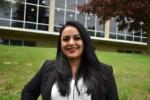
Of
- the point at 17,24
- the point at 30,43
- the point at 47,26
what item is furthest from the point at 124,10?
the point at 30,43

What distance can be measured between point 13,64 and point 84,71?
10.8 m

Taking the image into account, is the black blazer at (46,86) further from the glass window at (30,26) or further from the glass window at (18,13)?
the glass window at (30,26)

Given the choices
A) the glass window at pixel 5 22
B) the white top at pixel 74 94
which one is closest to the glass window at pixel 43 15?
the glass window at pixel 5 22

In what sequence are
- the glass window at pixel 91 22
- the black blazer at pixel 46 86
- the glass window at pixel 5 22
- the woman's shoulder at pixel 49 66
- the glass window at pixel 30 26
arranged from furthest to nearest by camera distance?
the glass window at pixel 91 22
the glass window at pixel 30 26
the glass window at pixel 5 22
the woman's shoulder at pixel 49 66
the black blazer at pixel 46 86

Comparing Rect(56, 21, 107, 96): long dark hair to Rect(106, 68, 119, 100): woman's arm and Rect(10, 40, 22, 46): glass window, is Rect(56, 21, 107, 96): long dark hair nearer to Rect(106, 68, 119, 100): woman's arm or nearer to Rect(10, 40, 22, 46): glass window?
Rect(106, 68, 119, 100): woman's arm

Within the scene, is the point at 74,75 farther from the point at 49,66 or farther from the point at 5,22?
the point at 5,22

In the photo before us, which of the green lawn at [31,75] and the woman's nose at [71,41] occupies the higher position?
the woman's nose at [71,41]

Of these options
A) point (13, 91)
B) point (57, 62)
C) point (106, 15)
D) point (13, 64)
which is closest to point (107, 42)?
point (106, 15)

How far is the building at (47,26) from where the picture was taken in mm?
36594

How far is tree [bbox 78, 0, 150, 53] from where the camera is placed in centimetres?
1739

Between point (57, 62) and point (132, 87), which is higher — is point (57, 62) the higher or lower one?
the higher one

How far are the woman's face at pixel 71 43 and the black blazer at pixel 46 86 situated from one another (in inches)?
7.7

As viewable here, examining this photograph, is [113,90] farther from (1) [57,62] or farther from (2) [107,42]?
(2) [107,42]

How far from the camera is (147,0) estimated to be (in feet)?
49.0
